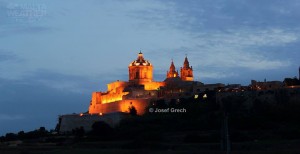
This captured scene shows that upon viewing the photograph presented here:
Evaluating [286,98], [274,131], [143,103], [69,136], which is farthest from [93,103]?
[274,131]

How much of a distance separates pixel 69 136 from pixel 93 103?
53.2 ft

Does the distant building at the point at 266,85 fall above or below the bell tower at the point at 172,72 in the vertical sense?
below

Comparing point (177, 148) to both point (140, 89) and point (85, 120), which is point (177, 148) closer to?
point (85, 120)

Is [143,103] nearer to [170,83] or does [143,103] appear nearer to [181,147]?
[170,83]

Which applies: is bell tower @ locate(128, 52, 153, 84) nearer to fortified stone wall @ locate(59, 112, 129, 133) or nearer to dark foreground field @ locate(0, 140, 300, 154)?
fortified stone wall @ locate(59, 112, 129, 133)

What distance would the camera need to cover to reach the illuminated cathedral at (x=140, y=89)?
74062mm

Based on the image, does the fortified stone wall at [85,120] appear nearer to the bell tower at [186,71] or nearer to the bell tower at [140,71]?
the bell tower at [140,71]

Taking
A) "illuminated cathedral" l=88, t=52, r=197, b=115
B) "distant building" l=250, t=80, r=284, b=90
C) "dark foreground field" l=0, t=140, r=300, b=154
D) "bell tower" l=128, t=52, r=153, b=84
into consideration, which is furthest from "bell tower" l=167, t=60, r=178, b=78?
"dark foreground field" l=0, t=140, r=300, b=154

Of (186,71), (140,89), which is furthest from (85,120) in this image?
(186,71)

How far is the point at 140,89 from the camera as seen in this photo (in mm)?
77750

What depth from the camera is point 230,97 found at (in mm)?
68500

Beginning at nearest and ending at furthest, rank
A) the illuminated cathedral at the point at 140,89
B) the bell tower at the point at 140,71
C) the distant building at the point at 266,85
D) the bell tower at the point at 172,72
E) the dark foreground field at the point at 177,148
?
the dark foreground field at the point at 177,148 < the distant building at the point at 266,85 < the illuminated cathedral at the point at 140,89 < the bell tower at the point at 140,71 < the bell tower at the point at 172,72

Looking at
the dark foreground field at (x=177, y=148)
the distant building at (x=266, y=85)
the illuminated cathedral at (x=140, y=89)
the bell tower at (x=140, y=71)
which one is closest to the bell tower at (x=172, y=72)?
the illuminated cathedral at (x=140, y=89)

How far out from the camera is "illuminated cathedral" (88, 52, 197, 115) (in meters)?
74.1
